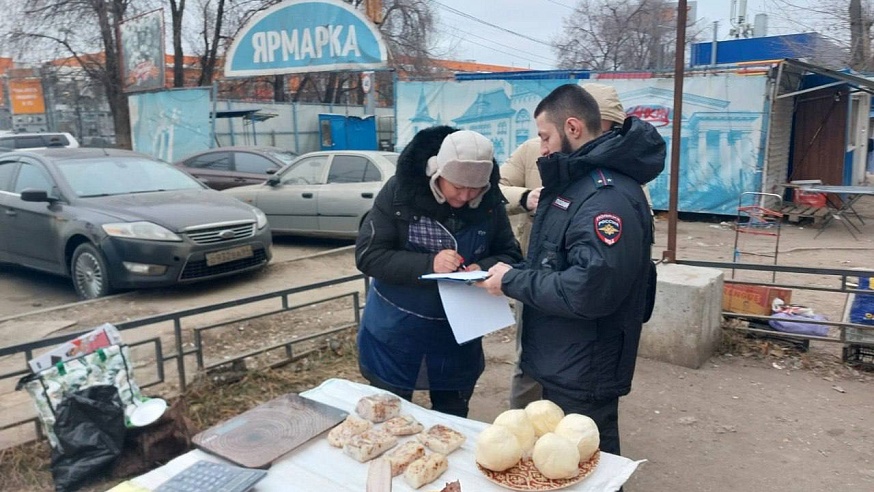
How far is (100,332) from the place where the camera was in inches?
120

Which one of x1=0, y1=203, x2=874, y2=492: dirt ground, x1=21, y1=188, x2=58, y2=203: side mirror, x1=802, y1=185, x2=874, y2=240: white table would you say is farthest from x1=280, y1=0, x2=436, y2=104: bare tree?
x1=0, y1=203, x2=874, y2=492: dirt ground

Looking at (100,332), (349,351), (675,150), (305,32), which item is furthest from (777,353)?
(305,32)

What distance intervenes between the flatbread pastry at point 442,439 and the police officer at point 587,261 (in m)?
0.38

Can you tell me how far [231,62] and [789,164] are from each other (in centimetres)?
1055

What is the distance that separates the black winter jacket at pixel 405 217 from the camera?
254 cm

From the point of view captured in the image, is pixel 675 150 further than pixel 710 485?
Yes

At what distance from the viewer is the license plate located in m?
6.30

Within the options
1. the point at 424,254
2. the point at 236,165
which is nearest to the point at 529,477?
the point at 424,254

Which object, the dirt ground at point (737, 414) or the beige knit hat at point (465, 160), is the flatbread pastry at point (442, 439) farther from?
the dirt ground at point (737, 414)

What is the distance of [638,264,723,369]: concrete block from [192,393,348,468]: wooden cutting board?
298 centimetres

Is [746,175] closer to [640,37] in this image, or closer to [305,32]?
[305,32]

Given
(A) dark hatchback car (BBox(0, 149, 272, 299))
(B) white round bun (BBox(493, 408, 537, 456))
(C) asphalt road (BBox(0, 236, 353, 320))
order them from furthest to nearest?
(C) asphalt road (BBox(0, 236, 353, 320)) < (A) dark hatchback car (BBox(0, 149, 272, 299)) < (B) white round bun (BBox(493, 408, 537, 456))

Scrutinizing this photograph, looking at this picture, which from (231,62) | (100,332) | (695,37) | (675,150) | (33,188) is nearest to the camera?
(100,332)

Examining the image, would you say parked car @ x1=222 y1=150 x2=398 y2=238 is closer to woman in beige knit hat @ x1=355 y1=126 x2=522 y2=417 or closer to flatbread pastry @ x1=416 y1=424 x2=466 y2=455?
woman in beige knit hat @ x1=355 y1=126 x2=522 y2=417
